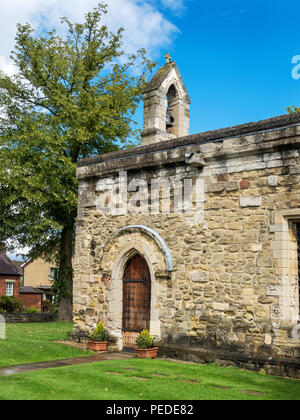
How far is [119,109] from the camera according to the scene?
76.7 ft

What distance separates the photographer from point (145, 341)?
10.9 metres

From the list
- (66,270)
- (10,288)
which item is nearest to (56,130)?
(66,270)

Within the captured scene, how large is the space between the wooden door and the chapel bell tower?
11.5ft

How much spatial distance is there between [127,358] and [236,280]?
10.0ft

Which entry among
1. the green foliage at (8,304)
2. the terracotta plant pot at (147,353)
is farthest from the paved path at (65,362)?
the green foliage at (8,304)

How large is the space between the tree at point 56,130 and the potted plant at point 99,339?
8.80m

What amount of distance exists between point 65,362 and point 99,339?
182 cm

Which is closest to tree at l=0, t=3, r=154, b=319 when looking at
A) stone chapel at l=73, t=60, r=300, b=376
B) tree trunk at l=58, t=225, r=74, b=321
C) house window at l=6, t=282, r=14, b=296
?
tree trunk at l=58, t=225, r=74, b=321

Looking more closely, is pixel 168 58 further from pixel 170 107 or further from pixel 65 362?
pixel 65 362

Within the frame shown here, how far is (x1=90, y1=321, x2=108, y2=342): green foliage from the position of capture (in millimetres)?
11945

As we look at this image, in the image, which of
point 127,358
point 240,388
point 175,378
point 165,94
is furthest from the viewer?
point 165,94

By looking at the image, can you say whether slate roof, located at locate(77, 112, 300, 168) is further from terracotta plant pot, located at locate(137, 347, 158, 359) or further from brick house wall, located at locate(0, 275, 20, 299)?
brick house wall, located at locate(0, 275, 20, 299)
